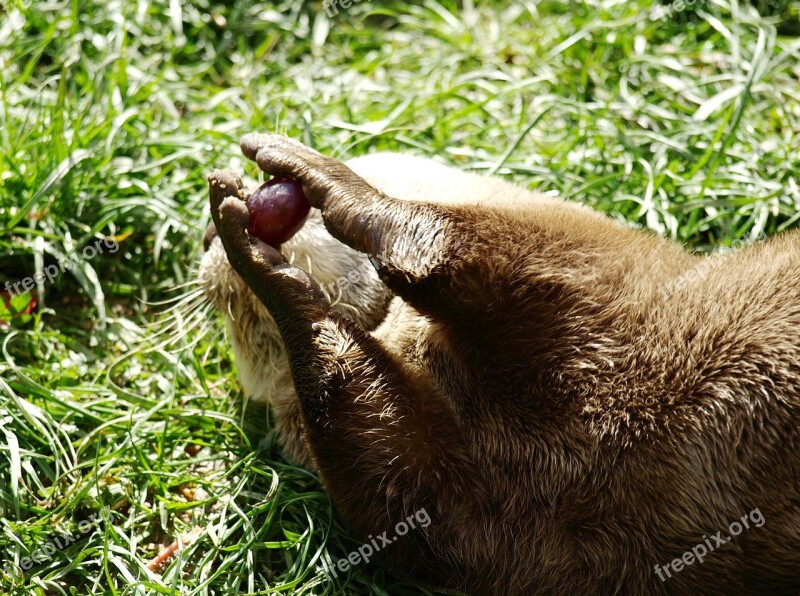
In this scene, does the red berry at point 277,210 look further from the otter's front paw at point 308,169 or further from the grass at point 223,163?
the grass at point 223,163

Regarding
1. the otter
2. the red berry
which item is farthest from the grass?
the red berry

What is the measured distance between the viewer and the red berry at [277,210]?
3.15 m

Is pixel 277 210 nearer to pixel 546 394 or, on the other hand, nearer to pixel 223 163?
pixel 546 394

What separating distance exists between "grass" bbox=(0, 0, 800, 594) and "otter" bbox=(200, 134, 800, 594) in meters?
0.44

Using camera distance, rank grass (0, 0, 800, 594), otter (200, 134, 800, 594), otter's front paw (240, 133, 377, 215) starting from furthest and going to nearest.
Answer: grass (0, 0, 800, 594), otter's front paw (240, 133, 377, 215), otter (200, 134, 800, 594)

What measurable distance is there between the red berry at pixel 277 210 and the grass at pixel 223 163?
0.65m

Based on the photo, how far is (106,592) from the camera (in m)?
3.03

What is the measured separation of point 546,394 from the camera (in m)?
2.87

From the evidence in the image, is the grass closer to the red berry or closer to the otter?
the otter

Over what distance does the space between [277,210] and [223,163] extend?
Result: 4.57 ft

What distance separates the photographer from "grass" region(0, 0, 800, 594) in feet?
10.8

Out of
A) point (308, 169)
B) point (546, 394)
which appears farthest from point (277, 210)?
point (546, 394)

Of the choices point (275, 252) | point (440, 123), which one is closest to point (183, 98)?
point (440, 123)

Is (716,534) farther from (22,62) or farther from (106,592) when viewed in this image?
(22,62)
